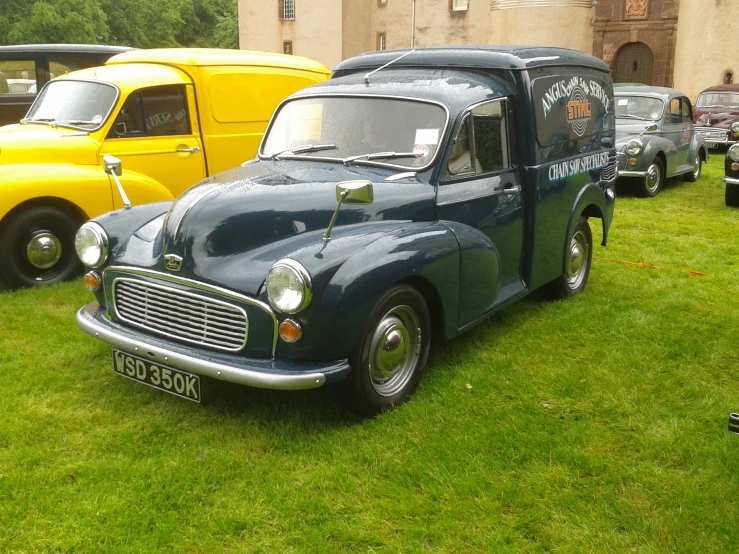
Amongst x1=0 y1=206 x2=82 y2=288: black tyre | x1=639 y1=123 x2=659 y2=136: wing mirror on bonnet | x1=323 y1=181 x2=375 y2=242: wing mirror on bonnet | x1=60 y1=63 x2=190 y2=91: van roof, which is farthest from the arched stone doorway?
x1=323 y1=181 x2=375 y2=242: wing mirror on bonnet

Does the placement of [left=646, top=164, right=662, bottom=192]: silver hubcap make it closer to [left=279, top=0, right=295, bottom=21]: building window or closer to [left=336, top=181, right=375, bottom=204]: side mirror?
[left=336, top=181, right=375, bottom=204]: side mirror

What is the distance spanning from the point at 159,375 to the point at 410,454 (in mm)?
1341

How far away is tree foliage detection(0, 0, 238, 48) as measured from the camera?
4503 centimetres

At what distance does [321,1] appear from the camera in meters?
35.7

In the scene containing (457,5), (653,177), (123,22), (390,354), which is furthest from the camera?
(123,22)

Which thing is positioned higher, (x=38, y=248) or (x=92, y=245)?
(x=92, y=245)

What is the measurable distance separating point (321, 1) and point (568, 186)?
1281 inches

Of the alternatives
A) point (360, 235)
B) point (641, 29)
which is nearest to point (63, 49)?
point (360, 235)

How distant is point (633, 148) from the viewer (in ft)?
37.1

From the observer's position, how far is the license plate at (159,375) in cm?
378

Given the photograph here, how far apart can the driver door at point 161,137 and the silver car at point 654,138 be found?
682 cm

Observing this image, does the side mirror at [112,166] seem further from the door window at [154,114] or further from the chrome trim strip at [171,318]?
the door window at [154,114]

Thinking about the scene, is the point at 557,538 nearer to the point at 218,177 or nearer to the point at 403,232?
the point at 403,232

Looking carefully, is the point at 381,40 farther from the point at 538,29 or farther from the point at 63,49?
the point at 63,49
